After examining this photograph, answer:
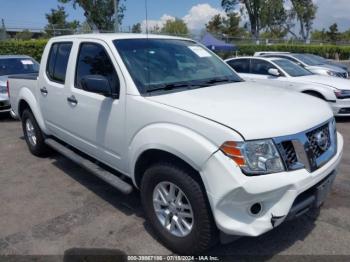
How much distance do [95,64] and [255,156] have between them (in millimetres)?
2208

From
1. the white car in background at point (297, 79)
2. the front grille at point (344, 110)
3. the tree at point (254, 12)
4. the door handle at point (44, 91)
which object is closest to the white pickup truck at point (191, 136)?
the door handle at point (44, 91)

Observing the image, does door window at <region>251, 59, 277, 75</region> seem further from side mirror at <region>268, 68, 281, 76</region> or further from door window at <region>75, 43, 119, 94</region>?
door window at <region>75, 43, 119, 94</region>

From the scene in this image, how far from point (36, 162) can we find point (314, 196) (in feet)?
14.2

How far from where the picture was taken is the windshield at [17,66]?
374 inches

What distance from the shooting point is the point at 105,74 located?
12.2 ft

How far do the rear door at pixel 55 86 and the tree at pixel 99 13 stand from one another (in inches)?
1066

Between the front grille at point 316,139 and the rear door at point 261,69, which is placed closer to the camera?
the front grille at point 316,139

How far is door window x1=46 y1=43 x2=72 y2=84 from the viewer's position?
450cm

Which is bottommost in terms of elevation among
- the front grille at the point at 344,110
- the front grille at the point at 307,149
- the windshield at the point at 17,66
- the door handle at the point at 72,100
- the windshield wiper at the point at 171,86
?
the front grille at the point at 344,110

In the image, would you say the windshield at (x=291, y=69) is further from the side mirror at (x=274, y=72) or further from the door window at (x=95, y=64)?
the door window at (x=95, y=64)

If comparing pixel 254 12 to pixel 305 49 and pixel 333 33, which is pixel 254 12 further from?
pixel 333 33

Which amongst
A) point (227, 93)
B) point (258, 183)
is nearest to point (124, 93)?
point (227, 93)

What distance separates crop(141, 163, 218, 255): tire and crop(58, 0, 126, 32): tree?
29.4 m

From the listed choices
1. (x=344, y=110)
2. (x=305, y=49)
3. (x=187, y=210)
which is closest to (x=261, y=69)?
(x=344, y=110)
